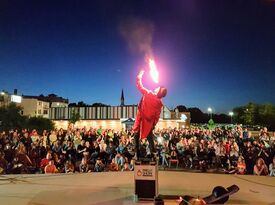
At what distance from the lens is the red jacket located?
7.70 m

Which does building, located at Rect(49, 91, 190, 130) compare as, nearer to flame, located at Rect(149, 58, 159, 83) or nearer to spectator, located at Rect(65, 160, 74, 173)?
spectator, located at Rect(65, 160, 74, 173)

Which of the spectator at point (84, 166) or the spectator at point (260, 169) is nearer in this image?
the spectator at point (260, 169)

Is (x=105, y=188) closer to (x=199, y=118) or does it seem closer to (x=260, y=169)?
(x=260, y=169)

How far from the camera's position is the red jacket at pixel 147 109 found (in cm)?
770

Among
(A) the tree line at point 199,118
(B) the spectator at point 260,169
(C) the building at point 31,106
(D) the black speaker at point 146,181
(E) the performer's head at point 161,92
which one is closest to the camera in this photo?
(D) the black speaker at point 146,181

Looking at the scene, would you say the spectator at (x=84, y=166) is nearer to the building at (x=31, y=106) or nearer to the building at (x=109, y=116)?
the building at (x=109, y=116)

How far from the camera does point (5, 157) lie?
37.7ft

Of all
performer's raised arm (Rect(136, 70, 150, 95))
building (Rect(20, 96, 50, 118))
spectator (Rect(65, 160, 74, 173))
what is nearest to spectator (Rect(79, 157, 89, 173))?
spectator (Rect(65, 160, 74, 173))

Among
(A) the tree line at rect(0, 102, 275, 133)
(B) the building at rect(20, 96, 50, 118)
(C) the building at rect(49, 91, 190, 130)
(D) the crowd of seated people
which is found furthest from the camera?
(B) the building at rect(20, 96, 50, 118)

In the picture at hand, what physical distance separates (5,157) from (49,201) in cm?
572

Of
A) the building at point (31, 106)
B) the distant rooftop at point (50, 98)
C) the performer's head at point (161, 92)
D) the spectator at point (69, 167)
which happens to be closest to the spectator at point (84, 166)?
the spectator at point (69, 167)

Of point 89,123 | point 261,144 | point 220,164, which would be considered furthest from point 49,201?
point 89,123

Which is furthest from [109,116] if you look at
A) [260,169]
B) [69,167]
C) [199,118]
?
[199,118]

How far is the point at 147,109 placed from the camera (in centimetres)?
775
